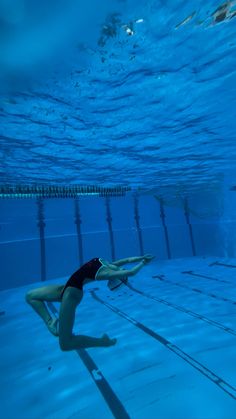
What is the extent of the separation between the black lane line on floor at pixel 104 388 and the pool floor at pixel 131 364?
0.06ft

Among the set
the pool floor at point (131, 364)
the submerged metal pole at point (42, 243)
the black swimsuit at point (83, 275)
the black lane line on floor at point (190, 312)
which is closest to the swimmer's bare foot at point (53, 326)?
the black swimsuit at point (83, 275)

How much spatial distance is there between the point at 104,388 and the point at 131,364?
93 cm

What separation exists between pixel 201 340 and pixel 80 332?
143 inches

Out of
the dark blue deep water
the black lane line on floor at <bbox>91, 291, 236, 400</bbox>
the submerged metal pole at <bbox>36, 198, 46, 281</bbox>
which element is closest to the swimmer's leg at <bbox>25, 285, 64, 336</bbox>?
the black lane line on floor at <bbox>91, 291, 236, 400</bbox>

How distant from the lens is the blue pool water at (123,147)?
4.65 meters

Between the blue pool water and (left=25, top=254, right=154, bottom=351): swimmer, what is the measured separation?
0.76 m

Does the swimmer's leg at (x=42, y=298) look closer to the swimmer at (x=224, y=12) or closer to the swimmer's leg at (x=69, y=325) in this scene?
the swimmer's leg at (x=69, y=325)

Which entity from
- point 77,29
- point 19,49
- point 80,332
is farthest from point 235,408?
point 19,49

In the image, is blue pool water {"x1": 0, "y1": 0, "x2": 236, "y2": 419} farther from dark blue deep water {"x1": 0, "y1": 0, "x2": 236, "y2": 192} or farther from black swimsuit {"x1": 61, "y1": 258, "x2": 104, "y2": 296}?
black swimsuit {"x1": 61, "y1": 258, "x2": 104, "y2": 296}

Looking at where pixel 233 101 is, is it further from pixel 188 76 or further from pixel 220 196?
pixel 220 196

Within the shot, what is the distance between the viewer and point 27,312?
1038cm

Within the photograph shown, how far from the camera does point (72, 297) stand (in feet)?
17.5

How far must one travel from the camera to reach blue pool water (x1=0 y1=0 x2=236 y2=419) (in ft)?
15.3

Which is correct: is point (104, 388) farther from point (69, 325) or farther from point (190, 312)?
point (190, 312)
